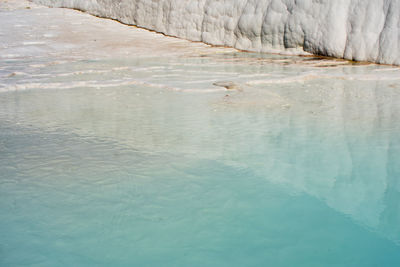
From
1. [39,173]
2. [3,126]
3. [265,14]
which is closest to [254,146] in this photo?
[39,173]

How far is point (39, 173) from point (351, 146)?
1.23m

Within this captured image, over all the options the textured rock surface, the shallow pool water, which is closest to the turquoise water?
the shallow pool water

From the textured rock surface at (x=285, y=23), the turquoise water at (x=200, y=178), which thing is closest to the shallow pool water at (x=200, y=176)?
the turquoise water at (x=200, y=178)

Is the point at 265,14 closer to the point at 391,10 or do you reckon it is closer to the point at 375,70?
the point at 391,10

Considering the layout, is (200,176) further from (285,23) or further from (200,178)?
(285,23)

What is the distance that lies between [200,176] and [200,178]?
0.02 meters

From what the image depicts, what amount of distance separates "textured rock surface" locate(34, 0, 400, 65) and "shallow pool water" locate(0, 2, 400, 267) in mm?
1305

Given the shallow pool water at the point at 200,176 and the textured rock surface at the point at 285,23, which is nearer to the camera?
the shallow pool water at the point at 200,176

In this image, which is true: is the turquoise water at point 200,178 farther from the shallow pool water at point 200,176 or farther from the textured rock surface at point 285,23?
the textured rock surface at point 285,23

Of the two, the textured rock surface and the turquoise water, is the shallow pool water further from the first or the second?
the textured rock surface

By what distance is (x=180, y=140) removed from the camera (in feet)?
5.65

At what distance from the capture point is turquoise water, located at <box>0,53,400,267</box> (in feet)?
3.14

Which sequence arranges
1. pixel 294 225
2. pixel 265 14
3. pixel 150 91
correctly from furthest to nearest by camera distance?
pixel 265 14, pixel 150 91, pixel 294 225

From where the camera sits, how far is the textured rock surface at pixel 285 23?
3.89m
